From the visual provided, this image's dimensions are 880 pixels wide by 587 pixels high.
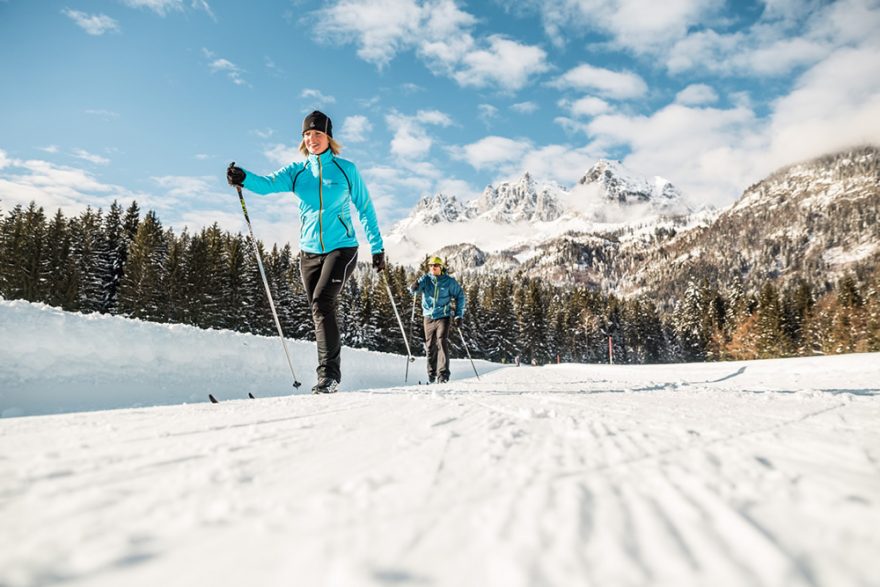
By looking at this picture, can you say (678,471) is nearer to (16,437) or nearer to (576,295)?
(16,437)

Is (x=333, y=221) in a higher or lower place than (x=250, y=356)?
higher

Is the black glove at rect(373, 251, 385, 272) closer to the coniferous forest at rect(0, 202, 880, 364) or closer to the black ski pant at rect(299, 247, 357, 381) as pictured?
the black ski pant at rect(299, 247, 357, 381)

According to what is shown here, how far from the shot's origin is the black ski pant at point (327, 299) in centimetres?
443

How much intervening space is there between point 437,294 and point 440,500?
7.68m

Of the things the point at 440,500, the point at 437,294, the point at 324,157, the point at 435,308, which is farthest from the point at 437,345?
the point at 440,500

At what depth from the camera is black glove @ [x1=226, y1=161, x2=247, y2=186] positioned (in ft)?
14.2

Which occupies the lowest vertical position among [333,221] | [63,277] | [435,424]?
[435,424]

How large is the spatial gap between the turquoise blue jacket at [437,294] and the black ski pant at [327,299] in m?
3.91

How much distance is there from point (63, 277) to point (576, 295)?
7780 centimetres

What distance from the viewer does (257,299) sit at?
43.2 metres

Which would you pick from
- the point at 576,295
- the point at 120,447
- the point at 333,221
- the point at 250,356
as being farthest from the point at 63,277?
the point at 576,295

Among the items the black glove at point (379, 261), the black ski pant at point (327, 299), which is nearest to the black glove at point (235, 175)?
the black ski pant at point (327, 299)

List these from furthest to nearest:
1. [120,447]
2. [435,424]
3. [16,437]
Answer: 1. [435,424]
2. [16,437]
3. [120,447]

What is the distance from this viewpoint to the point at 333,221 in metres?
4.59
